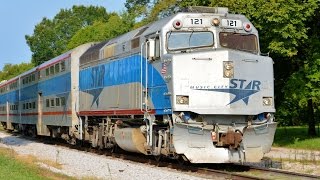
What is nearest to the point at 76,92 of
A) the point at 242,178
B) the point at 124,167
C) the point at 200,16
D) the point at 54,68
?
the point at 54,68

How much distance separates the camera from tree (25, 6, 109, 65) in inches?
4125

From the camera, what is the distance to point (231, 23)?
50.8ft

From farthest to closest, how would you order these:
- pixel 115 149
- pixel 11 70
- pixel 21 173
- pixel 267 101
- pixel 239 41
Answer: pixel 11 70
pixel 115 149
pixel 239 41
pixel 267 101
pixel 21 173

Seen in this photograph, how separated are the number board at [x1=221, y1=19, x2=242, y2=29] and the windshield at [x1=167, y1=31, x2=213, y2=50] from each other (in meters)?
0.65

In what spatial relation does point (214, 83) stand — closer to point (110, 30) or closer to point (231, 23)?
point (231, 23)

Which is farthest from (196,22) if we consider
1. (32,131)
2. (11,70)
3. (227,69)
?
(11,70)

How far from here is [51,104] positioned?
2841 cm

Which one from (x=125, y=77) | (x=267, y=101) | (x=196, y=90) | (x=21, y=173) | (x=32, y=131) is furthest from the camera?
(x=32, y=131)

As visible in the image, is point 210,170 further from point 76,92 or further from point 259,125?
point 76,92

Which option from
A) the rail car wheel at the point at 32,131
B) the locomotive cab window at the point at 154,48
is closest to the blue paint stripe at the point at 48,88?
the rail car wheel at the point at 32,131

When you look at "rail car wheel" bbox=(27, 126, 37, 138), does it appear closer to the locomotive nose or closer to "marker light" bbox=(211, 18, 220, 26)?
"marker light" bbox=(211, 18, 220, 26)

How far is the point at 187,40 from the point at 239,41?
1.61 metres

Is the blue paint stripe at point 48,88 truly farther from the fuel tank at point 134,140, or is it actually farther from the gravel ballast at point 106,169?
the fuel tank at point 134,140

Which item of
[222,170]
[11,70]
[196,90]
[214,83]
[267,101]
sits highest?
[11,70]
